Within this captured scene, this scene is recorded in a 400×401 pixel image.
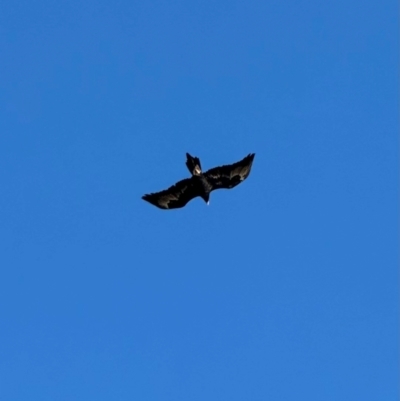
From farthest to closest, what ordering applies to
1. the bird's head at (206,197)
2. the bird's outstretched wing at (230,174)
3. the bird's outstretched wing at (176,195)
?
the bird's head at (206,197)
the bird's outstretched wing at (176,195)
the bird's outstretched wing at (230,174)

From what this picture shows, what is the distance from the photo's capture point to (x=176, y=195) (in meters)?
45.9

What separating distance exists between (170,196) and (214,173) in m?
2.32

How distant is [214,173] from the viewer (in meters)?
45.3

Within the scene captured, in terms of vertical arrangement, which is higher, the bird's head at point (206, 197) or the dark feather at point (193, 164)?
the dark feather at point (193, 164)

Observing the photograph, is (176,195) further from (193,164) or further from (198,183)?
(193,164)

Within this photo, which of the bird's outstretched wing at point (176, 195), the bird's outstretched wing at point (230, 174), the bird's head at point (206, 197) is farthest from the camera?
the bird's head at point (206, 197)

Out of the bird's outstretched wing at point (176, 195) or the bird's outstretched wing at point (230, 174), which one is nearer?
the bird's outstretched wing at point (230, 174)

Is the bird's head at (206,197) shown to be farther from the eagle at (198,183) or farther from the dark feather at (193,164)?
the dark feather at (193,164)

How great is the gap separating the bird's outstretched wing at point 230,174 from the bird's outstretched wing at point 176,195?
0.84 meters

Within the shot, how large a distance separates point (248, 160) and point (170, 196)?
13.4 feet

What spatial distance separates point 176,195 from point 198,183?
4.04 feet

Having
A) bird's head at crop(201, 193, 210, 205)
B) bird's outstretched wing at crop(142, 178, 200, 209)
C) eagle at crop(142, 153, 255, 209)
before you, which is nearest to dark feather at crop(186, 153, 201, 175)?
eagle at crop(142, 153, 255, 209)

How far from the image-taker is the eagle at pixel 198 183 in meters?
44.9

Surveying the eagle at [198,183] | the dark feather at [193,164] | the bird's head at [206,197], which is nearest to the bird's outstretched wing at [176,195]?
the eagle at [198,183]
